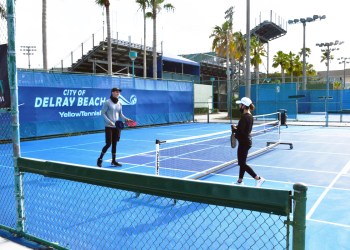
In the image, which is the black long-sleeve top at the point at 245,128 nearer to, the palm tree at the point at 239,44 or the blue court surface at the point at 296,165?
the blue court surface at the point at 296,165

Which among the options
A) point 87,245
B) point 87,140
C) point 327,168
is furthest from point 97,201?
point 87,140

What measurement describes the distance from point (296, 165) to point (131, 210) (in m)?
5.72

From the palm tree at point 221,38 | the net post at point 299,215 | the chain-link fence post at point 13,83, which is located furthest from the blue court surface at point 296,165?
the palm tree at point 221,38

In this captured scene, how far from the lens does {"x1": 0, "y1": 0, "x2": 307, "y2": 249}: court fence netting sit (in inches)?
95.2

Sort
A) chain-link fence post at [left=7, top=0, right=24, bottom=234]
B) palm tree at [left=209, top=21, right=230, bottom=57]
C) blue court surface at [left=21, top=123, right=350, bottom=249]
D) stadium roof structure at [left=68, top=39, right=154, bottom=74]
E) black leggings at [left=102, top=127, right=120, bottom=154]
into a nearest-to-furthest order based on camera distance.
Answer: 1. chain-link fence post at [left=7, top=0, right=24, bottom=234]
2. blue court surface at [left=21, top=123, right=350, bottom=249]
3. black leggings at [left=102, top=127, right=120, bottom=154]
4. stadium roof structure at [left=68, top=39, right=154, bottom=74]
5. palm tree at [left=209, top=21, right=230, bottom=57]

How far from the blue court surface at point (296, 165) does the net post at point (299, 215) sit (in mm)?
2432

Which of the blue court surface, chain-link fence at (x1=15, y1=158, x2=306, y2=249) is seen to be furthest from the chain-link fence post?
A: the blue court surface

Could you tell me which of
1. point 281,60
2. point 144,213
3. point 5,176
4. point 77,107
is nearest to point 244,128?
point 144,213

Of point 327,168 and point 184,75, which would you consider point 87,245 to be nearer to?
point 327,168

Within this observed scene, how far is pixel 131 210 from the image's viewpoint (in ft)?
19.1

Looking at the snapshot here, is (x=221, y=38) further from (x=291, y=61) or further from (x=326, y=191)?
(x=326, y=191)

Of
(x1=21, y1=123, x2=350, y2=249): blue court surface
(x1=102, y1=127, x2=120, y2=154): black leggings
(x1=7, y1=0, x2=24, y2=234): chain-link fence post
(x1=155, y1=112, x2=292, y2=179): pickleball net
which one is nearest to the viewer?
(x1=7, y1=0, x2=24, y2=234): chain-link fence post

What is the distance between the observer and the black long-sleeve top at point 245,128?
674 centimetres

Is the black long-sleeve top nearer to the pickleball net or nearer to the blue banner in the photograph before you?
the pickleball net
